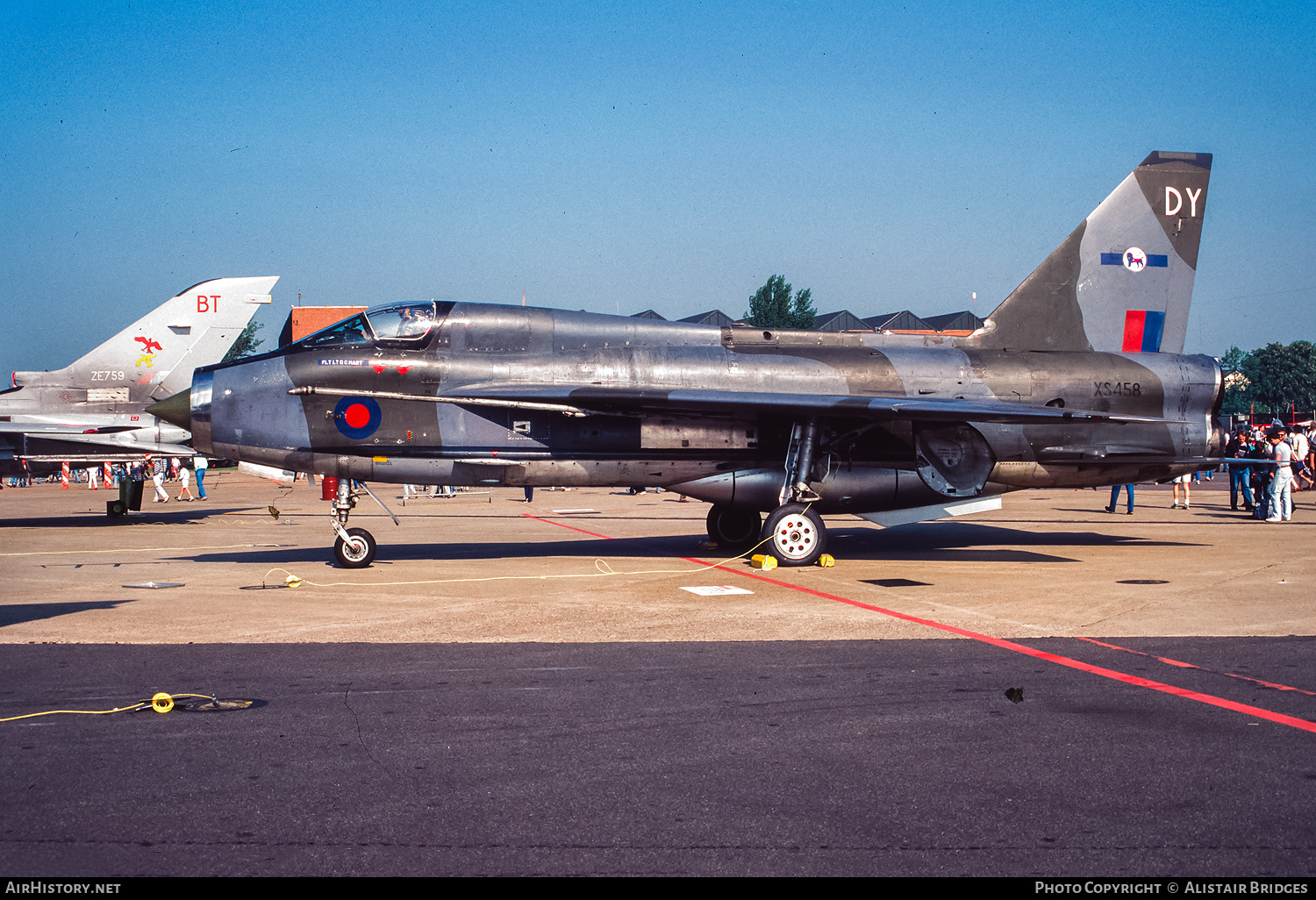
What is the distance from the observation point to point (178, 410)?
42.1 ft

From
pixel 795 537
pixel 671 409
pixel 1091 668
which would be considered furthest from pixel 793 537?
pixel 1091 668

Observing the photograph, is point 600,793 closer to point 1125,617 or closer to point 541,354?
point 1125,617

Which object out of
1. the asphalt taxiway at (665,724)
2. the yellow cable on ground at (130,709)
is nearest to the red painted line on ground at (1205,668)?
the asphalt taxiway at (665,724)

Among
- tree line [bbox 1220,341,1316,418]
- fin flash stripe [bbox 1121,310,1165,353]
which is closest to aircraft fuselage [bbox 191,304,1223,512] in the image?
fin flash stripe [bbox 1121,310,1165,353]

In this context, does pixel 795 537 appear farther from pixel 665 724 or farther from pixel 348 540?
pixel 665 724

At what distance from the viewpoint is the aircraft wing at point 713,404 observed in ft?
41.5

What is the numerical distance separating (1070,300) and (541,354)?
29.2ft

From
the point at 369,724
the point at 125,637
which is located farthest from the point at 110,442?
the point at 369,724

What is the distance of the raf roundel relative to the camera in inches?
512

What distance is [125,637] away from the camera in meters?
8.36

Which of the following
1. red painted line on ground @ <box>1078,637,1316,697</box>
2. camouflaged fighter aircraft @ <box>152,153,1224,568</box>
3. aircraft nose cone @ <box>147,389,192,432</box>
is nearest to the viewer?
red painted line on ground @ <box>1078,637,1316,697</box>

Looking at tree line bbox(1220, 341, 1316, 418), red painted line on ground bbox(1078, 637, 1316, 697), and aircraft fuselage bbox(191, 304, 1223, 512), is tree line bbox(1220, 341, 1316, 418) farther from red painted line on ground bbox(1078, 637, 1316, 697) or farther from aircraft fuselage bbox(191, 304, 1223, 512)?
red painted line on ground bbox(1078, 637, 1316, 697)

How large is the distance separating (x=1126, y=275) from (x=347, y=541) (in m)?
13.3

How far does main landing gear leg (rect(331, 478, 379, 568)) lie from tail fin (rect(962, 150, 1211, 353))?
10.1 m
